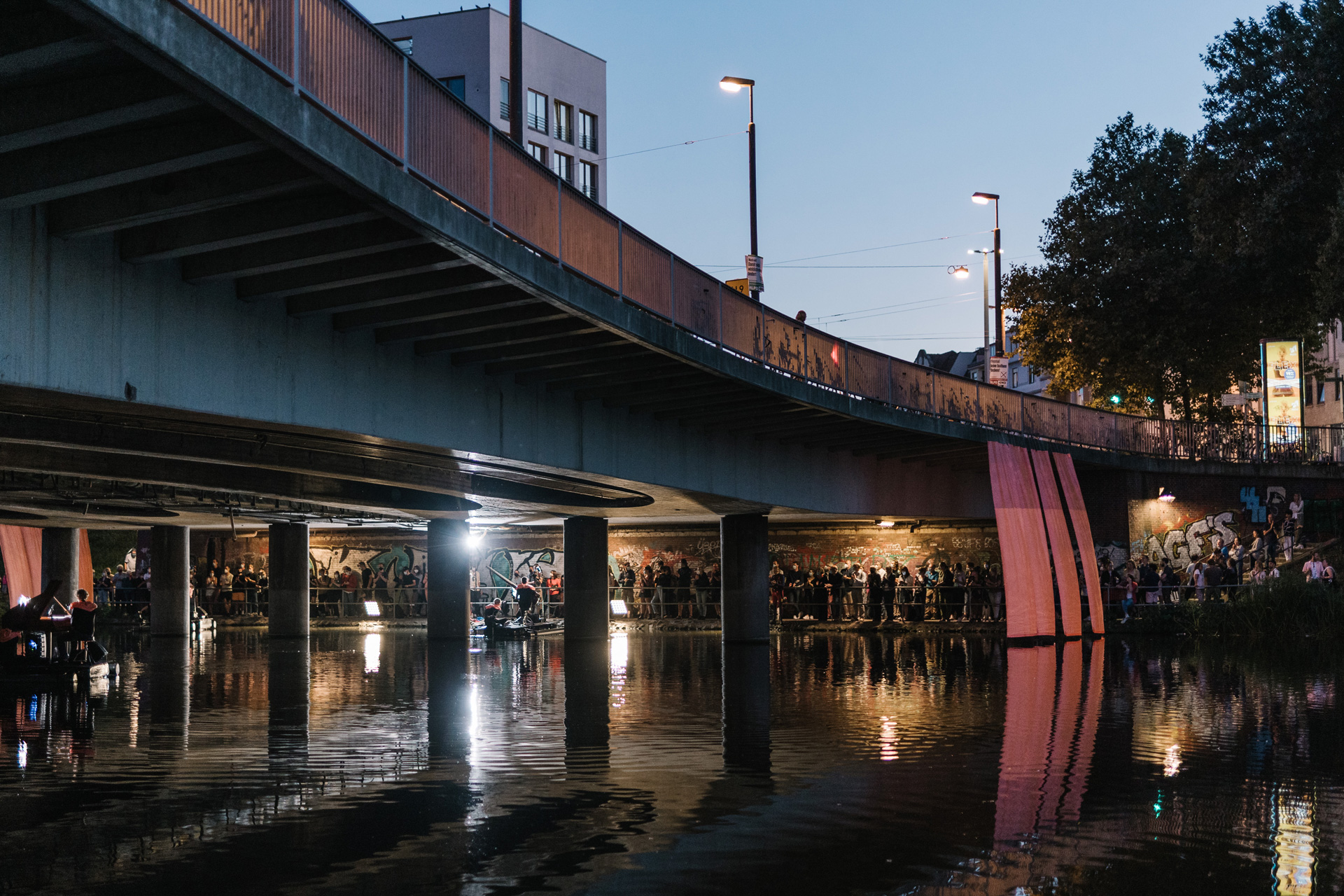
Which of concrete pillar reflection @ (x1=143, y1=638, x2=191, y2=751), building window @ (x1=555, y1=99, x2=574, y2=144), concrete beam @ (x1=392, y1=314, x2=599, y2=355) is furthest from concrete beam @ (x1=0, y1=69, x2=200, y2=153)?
building window @ (x1=555, y1=99, x2=574, y2=144)

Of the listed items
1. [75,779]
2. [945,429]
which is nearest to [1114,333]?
[945,429]

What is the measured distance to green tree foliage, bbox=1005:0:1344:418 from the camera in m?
39.7

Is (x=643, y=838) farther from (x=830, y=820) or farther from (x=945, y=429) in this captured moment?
(x=945, y=429)

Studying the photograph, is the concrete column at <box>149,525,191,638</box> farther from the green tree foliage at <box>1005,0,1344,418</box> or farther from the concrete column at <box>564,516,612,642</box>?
the green tree foliage at <box>1005,0,1344,418</box>

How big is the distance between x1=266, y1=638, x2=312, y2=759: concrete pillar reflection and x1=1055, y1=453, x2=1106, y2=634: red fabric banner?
1948cm

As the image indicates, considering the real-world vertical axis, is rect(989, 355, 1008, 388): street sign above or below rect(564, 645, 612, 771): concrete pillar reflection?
above

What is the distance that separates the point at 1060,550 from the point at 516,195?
2392 cm

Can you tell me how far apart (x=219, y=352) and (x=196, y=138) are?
3491 millimetres

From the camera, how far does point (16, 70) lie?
7.96 metres

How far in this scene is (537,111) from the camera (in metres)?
74.1

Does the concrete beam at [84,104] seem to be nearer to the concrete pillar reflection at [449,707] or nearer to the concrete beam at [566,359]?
the concrete pillar reflection at [449,707]

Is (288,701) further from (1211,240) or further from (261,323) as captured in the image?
(1211,240)

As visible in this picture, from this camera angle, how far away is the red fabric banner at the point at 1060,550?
34438 millimetres

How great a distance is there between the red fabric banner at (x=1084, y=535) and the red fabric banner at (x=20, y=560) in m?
30.5
